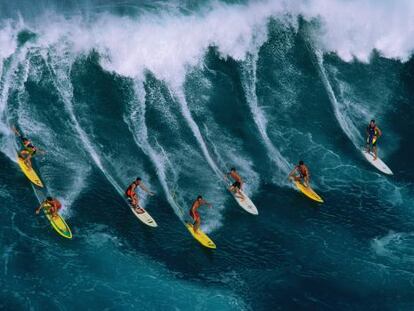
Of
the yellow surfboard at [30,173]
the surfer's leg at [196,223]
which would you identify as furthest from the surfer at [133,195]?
the yellow surfboard at [30,173]

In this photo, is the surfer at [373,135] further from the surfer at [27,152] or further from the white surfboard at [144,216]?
the surfer at [27,152]

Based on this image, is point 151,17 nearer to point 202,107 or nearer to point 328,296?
point 202,107

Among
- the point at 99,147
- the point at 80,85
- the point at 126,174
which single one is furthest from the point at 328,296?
the point at 80,85

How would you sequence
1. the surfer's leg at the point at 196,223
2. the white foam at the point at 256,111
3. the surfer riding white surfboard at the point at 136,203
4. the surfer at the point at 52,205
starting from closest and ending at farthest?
1. the surfer at the point at 52,205
2. the surfer's leg at the point at 196,223
3. the surfer riding white surfboard at the point at 136,203
4. the white foam at the point at 256,111

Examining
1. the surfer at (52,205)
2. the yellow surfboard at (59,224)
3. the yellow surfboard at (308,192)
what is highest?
the yellow surfboard at (308,192)

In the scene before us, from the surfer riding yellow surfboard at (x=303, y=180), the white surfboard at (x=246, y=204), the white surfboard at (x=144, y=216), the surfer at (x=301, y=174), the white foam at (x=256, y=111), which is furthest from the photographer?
the white foam at (x=256, y=111)

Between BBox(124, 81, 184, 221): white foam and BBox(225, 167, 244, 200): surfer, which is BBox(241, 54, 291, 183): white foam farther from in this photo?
BBox(124, 81, 184, 221): white foam
